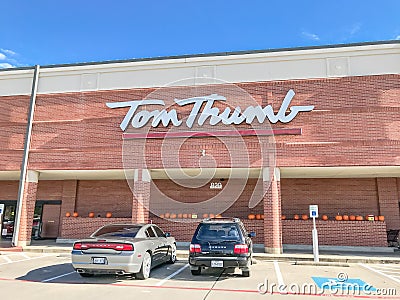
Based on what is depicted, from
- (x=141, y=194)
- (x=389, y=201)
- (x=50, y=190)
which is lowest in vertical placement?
(x=389, y=201)

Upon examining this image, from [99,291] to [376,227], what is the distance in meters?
13.4

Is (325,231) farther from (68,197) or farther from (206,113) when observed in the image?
(68,197)

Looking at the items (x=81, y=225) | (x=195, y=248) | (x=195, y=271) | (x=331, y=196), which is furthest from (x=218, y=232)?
(x=81, y=225)

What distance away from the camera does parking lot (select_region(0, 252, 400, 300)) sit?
695cm

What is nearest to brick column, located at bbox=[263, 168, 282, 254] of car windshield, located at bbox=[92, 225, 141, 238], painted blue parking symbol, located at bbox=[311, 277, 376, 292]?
painted blue parking symbol, located at bbox=[311, 277, 376, 292]

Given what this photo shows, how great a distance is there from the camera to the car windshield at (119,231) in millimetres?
→ 8734

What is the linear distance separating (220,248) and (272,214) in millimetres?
5995

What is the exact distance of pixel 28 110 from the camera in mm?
16844

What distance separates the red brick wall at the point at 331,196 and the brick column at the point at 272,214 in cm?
354

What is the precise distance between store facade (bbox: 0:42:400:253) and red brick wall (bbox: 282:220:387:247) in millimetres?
46

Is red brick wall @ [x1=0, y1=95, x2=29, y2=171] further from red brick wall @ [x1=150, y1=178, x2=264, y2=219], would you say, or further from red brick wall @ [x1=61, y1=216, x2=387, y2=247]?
red brick wall @ [x1=61, y1=216, x2=387, y2=247]

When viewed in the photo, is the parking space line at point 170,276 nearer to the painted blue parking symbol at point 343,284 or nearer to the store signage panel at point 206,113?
the painted blue parking symbol at point 343,284

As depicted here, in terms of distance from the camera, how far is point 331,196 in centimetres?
1700

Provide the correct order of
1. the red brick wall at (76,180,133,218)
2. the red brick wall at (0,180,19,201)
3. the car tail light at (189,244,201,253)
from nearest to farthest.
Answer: the car tail light at (189,244,201,253) → the red brick wall at (76,180,133,218) → the red brick wall at (0,180,19,201)
